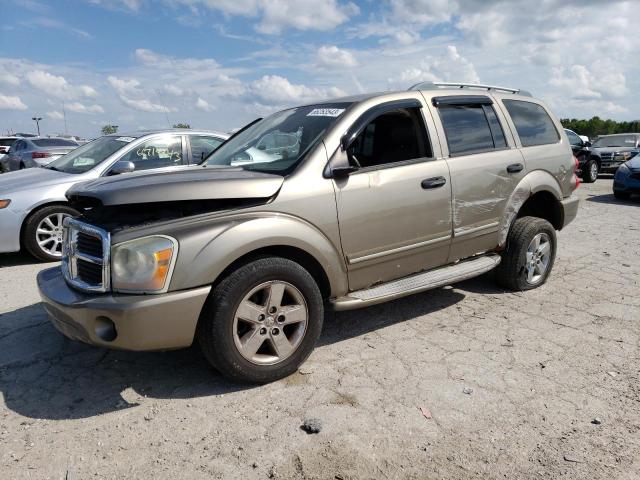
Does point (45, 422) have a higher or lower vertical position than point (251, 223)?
lower

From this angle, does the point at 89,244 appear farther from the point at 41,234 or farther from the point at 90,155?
the point at 90,155

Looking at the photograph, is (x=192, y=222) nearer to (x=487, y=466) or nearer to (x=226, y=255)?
(x=226, y=255)

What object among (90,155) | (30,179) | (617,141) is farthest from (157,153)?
(617,141)

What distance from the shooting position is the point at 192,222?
2.81m

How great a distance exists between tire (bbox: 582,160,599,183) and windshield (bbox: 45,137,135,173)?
14123mm

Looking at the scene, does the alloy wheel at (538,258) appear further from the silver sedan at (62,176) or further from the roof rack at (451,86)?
the silver sedan at (62,176)

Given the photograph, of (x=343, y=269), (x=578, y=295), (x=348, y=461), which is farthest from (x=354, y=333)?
(x=578, y=295)

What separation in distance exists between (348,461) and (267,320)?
0.97 meters

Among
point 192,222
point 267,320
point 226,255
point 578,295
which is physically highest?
point 192,222

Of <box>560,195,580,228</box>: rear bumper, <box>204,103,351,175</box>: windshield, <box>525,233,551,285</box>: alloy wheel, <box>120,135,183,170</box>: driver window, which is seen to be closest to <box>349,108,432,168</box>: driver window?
<box>204,103,351,175</box>: windshield

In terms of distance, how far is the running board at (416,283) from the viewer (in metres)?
3.36

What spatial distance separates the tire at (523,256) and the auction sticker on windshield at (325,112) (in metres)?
2.07

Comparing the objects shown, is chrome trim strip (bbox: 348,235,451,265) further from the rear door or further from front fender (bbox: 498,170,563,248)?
front fender (bbox: 498,170,563,248)

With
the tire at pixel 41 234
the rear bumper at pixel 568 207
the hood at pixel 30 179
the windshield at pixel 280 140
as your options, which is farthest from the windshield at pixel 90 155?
the rear bumper at pixel 568 207
